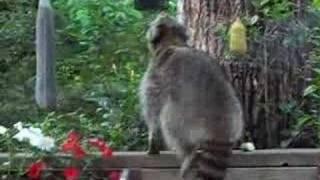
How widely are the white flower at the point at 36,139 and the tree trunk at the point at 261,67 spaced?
99cm

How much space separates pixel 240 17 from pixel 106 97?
3.74ft

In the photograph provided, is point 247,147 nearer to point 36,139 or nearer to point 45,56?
point 36,139

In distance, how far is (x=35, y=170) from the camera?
370cm

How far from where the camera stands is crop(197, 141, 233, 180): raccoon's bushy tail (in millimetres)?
3396

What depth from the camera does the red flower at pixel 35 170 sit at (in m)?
3.70

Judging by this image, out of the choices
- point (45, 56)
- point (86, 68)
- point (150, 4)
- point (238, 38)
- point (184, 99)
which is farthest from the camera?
point (150, 4)

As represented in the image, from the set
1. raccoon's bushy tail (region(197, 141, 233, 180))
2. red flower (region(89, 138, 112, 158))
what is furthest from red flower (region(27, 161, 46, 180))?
raccoon's bushy tail (region(197, 141, 233, 180))

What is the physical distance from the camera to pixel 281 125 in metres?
4.26

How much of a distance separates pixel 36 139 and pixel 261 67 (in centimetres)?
125

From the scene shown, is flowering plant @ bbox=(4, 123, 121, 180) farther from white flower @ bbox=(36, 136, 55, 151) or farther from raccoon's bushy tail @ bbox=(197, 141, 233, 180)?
raccoon's bushy tail @ bbox=(197, 141, 233, 180)

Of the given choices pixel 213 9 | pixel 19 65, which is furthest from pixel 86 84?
pixel 213 9

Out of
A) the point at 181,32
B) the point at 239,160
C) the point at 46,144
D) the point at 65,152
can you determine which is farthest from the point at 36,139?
the point at 239,160

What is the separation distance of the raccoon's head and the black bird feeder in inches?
73.0

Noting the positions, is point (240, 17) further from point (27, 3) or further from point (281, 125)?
point (27, 3)
